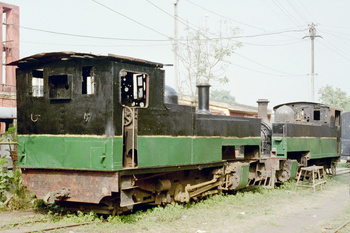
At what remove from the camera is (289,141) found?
14.4 m

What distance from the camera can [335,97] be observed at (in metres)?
77.6

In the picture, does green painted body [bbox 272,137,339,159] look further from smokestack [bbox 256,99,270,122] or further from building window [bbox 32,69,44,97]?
building window [bbox 32,69,44,97]

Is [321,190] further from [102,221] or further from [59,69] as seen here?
[59,69]

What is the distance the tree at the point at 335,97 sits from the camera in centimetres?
7690

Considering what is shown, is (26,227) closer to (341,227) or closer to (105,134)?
(105,134)

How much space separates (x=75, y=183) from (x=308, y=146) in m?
10.9

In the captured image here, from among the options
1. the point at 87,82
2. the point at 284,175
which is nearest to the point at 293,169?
the point at 284,175

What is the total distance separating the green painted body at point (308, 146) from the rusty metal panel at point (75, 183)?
8.67 m

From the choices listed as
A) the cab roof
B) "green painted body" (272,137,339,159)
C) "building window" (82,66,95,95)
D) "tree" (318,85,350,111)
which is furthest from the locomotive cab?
"tree" (318,85,350,111)

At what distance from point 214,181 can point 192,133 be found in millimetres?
1964

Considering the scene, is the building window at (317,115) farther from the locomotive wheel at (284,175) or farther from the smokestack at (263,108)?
the locomotive wheel at (284,175)

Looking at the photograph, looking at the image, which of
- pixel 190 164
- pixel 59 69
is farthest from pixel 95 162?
pixel 190 164

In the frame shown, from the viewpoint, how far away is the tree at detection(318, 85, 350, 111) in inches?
3028

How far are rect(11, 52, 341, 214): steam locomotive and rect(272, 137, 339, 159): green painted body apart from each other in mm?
5191
